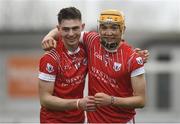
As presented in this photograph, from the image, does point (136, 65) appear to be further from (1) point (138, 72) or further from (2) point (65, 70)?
(2) point (65, 70)

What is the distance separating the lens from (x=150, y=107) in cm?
2539

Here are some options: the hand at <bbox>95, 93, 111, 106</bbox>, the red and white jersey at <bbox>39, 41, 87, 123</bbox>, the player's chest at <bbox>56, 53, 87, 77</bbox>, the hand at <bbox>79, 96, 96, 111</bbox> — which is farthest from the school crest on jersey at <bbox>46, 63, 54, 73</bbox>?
the hand at <bbox>95, 93, 111, 106</bbox>

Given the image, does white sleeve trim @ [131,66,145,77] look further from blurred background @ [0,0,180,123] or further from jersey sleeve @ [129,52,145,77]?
blurred background @ [0,0,180,123]

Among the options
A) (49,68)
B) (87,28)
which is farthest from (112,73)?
(87,28)

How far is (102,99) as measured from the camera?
8086mm

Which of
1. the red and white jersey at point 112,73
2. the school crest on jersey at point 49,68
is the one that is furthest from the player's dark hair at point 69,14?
the school crest on jersey at point 49,68

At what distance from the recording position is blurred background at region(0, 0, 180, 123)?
23047 mm

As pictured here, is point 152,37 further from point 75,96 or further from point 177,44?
point 75,96

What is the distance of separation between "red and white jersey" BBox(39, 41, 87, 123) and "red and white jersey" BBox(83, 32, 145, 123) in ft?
0.34

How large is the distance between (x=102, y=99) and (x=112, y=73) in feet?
1.40

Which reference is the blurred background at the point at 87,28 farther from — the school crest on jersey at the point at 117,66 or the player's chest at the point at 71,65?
the school crest on jersey at the point at 117,66

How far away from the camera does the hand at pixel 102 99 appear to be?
807cm

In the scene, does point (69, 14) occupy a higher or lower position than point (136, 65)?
higher

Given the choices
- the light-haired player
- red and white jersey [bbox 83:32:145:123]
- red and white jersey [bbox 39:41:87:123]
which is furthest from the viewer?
red and white jersey [bbox 39:41:87:123]
